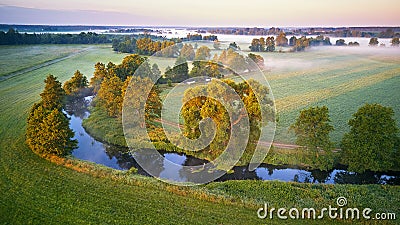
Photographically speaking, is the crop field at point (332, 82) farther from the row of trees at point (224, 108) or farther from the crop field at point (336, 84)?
the row of trees at point (224, 108)

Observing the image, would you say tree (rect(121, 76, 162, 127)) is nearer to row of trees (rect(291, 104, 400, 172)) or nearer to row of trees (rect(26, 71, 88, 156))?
row of trees (rect(26, 71, 88, 156))

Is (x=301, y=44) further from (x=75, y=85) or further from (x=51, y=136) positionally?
(x=51, y=136)

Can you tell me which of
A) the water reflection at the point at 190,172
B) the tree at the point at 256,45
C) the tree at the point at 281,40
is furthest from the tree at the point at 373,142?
the tree at the point at 281,40

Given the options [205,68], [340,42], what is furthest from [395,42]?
[205,68]

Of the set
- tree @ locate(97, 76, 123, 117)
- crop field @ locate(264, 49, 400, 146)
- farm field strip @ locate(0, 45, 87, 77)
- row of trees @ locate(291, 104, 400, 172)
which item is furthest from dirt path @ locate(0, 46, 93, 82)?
row of trees @ locate(291, 104, 400, 172)

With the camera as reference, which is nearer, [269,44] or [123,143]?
[123,143]
